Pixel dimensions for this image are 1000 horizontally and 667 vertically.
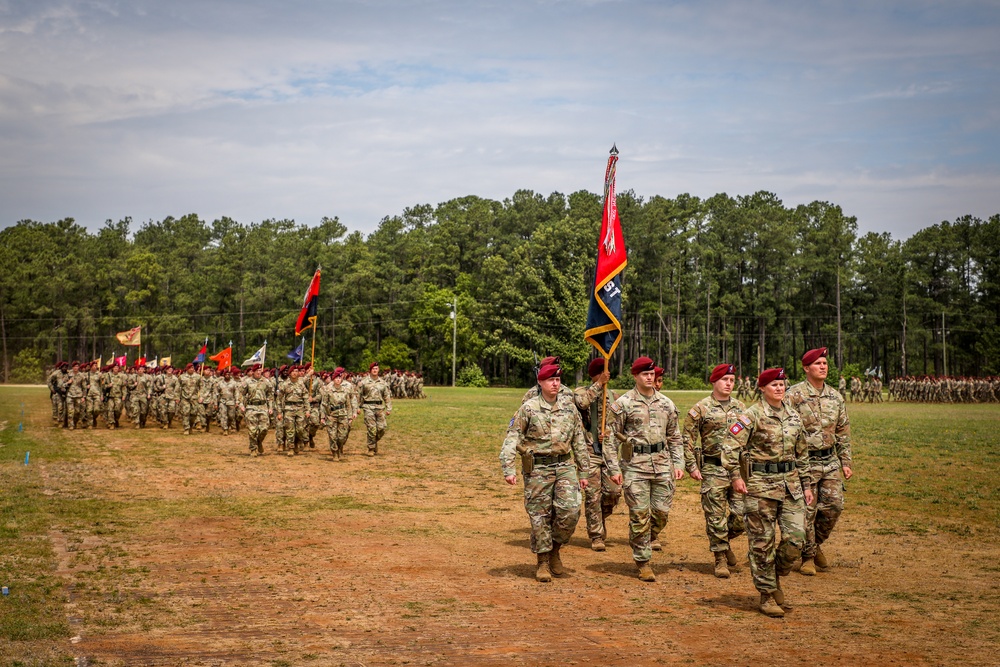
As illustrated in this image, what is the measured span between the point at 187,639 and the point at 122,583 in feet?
7.99

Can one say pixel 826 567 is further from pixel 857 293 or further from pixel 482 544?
pixel 857 293

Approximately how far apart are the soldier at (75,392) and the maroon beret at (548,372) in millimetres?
25497

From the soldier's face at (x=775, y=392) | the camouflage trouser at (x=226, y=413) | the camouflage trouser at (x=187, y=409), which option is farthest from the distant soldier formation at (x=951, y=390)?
the soldier's face at (x=775, y=392)

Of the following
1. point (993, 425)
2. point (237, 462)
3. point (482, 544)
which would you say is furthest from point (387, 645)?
point (993, 425)

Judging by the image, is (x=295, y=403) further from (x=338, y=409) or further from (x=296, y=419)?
(x=338, y=409)

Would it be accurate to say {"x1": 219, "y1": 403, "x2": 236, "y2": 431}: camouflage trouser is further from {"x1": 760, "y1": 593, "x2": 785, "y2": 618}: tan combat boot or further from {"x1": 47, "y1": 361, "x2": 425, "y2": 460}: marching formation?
{"x1": 760, "y1": 593, "x2": 785, "y2": 618}: tan combat boot

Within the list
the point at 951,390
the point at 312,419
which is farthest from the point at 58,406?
the point at 951,390

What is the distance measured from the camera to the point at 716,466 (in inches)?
442

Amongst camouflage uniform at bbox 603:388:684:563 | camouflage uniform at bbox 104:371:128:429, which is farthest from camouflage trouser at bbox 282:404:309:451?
camouflage uniform at bbox 603:388:684:563

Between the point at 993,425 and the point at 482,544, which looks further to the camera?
the point at 993,425

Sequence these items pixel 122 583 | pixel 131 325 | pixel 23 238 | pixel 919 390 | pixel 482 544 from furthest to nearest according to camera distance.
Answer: pixel 23 238 → pixel 131 325 → pixel 919 390 → pixel 482 544 → pixel 122 583

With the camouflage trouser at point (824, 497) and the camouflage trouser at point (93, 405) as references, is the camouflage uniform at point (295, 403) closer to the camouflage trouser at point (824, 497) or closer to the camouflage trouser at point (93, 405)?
the camouflage trouser at point (93, 405)

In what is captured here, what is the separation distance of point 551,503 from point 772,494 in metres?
2.52

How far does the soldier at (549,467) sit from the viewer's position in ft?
33.8
